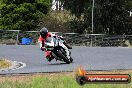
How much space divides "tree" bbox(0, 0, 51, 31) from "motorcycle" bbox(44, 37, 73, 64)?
28.6 metres

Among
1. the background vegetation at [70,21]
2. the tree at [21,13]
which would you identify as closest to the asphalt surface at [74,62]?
the tree at [21,13]

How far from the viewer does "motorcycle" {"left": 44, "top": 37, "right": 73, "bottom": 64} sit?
59.7 feet

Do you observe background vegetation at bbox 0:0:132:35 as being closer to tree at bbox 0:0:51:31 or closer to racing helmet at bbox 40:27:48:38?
tree at bbox 0:0:51:31

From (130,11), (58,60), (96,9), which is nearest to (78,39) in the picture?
(96,9)

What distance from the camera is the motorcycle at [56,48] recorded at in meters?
18.2

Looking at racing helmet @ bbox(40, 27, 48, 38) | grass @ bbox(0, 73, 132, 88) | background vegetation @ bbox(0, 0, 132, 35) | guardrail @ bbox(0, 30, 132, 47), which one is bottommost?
guardrail @ bbox(0, 30, 132, 47)

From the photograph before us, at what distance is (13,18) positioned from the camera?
157 ft

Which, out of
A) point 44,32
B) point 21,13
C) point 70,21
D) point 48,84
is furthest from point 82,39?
point 48,84

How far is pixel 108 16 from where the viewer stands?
4825 cm

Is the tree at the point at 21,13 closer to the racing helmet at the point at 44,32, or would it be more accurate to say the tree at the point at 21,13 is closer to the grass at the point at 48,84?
the racing helmet at the point at 44,32

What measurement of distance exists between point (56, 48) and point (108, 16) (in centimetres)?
3027

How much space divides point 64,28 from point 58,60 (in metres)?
28.3

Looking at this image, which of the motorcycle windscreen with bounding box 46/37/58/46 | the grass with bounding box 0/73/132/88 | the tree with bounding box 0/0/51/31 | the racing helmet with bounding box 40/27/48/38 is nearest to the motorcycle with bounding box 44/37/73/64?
the motorcycle windscreen with bounding box 46/37/58/46

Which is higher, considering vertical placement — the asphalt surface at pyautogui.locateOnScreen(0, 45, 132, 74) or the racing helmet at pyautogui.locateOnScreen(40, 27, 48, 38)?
the racing helmet at pyautogui.locateOnScreen(40, 27, 48, 38)
